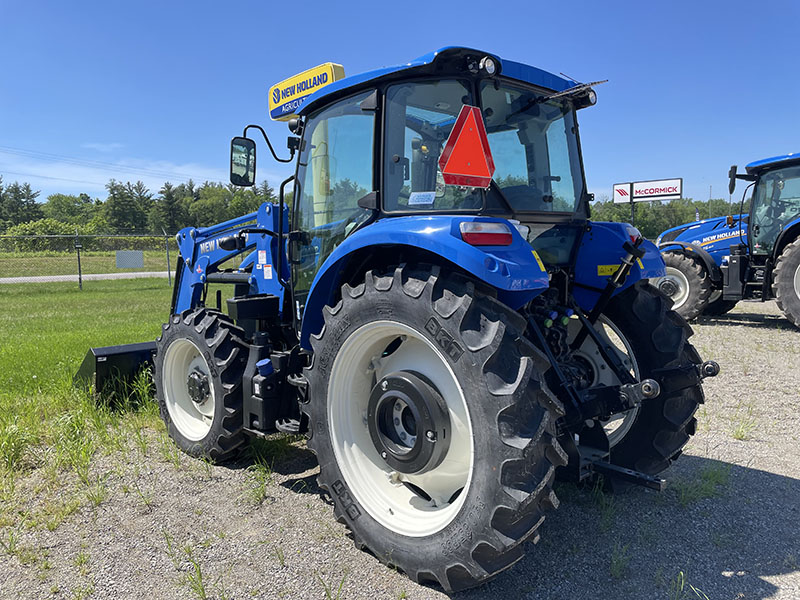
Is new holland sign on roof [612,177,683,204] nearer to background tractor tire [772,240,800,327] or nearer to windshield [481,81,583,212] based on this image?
background tractor tire [772,240,800,327]

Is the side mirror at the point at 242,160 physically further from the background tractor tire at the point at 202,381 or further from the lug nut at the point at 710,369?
the lug nut at the point at 710,369

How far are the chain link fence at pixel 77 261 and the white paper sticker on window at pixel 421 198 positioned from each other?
18429 millimetres

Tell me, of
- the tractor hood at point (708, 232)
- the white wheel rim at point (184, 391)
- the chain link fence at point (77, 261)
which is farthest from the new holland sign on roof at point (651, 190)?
the white wheel rim at point (184, 391)

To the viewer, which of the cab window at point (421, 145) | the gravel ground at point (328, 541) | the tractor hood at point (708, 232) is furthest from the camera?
the tractor hood at point (708, 232)

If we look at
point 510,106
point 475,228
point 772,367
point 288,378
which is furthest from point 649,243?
point 772,367

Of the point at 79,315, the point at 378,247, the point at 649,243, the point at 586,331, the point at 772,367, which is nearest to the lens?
the point at 378,247

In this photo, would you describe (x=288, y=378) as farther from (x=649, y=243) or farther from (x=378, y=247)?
→ (x=649, y=243)

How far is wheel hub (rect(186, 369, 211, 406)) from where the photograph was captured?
424 cm

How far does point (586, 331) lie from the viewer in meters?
3.52

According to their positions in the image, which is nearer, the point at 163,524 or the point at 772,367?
the point at 163,524

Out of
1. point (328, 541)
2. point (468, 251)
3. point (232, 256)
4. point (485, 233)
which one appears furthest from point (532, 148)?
point (232, 256)

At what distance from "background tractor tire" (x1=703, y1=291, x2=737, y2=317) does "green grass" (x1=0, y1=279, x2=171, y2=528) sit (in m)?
10.4

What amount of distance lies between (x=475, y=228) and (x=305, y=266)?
174 centimetres

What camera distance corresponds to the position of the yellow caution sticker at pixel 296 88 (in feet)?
13.6
